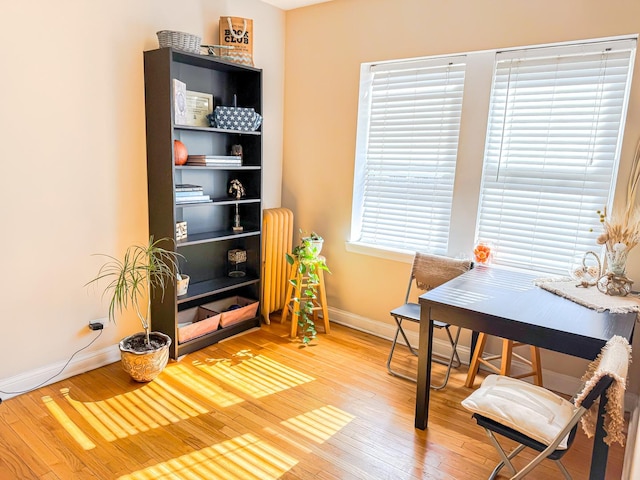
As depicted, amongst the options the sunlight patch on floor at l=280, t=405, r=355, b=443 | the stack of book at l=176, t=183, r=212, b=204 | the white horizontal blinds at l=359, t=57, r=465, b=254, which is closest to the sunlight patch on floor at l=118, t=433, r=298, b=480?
the sunlight patch on floor at l=280, t=405, r=355, b=443

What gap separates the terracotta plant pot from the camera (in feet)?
8.66

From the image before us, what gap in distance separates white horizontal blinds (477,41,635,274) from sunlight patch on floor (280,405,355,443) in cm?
149

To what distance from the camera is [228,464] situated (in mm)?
2055

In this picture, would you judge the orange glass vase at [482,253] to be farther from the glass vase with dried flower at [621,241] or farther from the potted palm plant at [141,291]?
the potted palm plant at [141,291]

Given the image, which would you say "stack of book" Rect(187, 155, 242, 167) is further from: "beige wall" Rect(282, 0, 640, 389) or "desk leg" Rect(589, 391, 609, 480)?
"desk leg" Rect(589, 391, 609, 480)

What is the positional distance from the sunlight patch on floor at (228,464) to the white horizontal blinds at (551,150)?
1924 mm

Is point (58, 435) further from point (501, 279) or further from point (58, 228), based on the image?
point (501, 279)

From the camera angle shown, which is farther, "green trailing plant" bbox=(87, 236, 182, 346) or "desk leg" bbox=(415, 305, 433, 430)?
"green trailing plant" bbox=(87, 236, 182, 346)

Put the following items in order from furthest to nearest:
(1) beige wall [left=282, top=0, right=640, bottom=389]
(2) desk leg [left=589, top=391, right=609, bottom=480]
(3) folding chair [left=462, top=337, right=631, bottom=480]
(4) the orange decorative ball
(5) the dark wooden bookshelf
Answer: (4) the orange decorative ball, (5) the dark wooden bookshelf, (1) beige wall [left=282, top=0, right=640, bottom=389], (2) desk leg [left=589, top=391, right=609, bottom=480], (3) folding chair [left=462, top=337, right=631, bottom=480]

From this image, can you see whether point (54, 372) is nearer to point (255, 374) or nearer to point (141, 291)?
point (141, 291)

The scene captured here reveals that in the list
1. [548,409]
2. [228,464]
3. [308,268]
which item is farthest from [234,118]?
[548,409]

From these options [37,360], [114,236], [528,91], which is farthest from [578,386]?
[37,360]

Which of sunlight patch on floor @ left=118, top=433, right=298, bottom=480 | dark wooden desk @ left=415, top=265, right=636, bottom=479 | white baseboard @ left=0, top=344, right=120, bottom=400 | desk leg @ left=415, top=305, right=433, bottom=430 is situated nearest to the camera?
dark wooden desk @ left=415, top=265, right=636, bottom=479

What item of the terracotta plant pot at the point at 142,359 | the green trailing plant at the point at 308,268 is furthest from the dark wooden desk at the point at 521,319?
the terracotta plant pot at the point at 142,359
